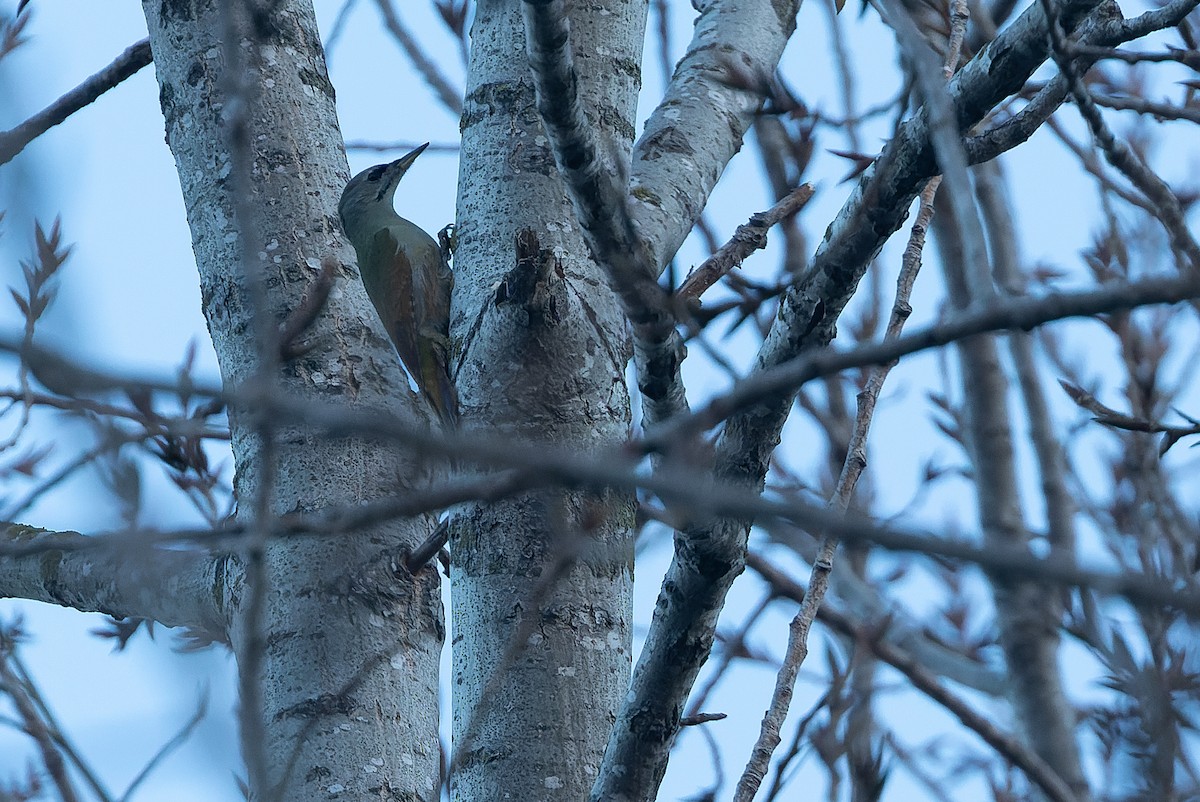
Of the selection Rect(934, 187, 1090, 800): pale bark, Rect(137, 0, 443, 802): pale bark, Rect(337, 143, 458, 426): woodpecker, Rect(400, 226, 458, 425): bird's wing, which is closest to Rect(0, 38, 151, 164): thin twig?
Rect(137, 0, 443, 802): pale bark

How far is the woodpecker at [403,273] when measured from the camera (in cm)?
435

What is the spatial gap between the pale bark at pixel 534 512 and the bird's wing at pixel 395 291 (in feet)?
5.49

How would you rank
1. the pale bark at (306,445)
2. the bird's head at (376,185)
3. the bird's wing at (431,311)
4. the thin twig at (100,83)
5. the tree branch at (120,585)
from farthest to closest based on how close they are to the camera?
the bird's head at (376,185), the bird's wing at (431,311), the thin twig at (100,83), the tree branch at (120,585), the pale bark at (306,445)

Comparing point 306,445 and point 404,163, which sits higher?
point 404,163

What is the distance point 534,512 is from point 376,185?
333cm

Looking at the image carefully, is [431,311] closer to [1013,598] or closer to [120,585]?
[120,585]

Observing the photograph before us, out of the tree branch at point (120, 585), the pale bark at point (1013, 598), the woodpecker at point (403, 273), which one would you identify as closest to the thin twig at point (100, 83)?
the woodpecker at point (403, 273)

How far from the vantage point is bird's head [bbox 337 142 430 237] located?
514 centimetres

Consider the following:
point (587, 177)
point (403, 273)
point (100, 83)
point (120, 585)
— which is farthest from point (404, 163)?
point (587, 177)

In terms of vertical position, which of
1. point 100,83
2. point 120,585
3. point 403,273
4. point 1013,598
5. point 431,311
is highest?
point 403,273

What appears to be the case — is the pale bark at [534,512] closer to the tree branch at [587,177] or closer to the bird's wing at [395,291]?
the tree branch at [587,177]

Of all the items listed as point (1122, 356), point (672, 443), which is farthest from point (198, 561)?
point (1122, 356)

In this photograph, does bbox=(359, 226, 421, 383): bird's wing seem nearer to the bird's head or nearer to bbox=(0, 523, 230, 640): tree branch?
the bird's head

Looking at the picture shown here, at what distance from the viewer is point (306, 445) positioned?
7.63 feet
